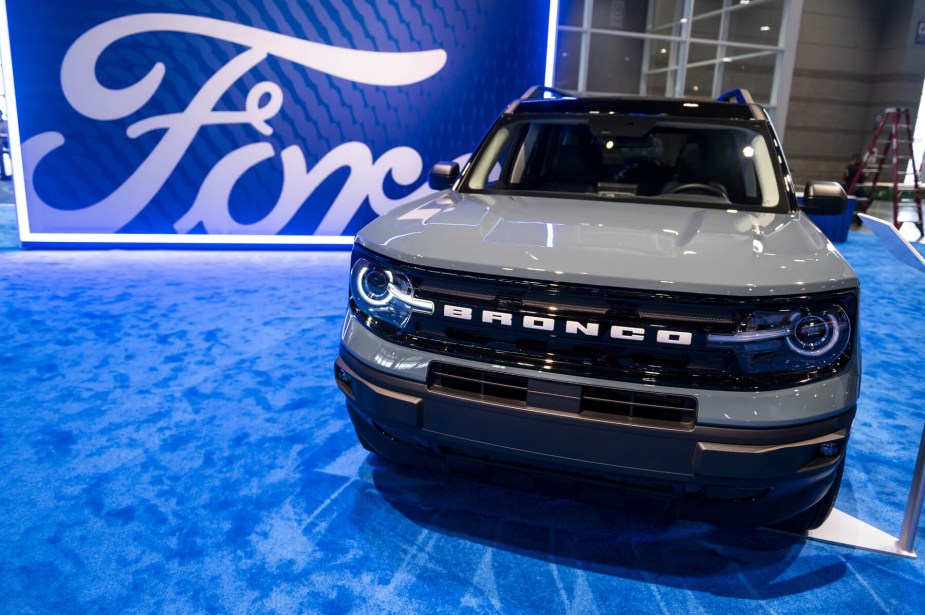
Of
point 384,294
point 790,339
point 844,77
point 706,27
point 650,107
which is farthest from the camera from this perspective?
point 844,77

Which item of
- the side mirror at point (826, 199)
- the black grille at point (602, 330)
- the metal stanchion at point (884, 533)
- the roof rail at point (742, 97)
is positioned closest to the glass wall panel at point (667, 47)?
the roof rail at point (742, 97)

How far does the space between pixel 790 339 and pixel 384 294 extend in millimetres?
1154

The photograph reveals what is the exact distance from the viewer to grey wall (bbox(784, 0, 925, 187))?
17203 mm

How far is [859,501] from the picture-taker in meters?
2.45

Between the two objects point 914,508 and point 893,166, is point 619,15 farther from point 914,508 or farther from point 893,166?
point 914,508

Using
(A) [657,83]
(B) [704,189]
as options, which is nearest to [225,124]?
(B) [704,189]

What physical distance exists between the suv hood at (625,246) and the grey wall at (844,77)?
58.6ft

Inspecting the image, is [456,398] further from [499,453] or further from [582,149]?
[582,149]

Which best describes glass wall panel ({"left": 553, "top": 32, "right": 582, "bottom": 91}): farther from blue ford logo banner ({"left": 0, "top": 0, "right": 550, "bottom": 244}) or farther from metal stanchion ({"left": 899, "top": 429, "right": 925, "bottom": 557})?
metal stanchion ({"left": 899, "top": 429, "right": 925, "bottom": 557})

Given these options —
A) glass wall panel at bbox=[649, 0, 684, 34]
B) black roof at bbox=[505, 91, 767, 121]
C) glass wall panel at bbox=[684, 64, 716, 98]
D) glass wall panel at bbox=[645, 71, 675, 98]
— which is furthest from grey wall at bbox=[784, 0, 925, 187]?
black roof at bbox=[505, 91, 767, 121]

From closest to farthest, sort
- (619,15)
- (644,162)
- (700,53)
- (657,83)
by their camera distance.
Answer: (644,162)
(619,15)
(657,83)
(700,53)

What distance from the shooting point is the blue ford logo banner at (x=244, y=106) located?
259 inches

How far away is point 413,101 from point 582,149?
4.78 meters

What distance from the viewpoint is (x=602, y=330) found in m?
1.65
